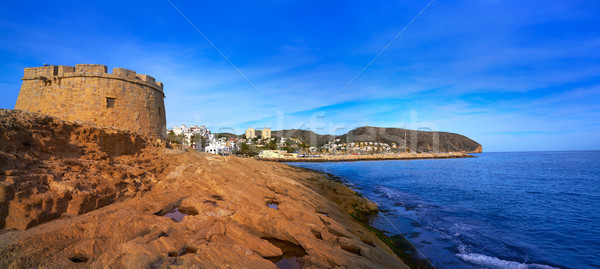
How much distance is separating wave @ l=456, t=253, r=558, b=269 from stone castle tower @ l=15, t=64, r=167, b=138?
56.2 feet

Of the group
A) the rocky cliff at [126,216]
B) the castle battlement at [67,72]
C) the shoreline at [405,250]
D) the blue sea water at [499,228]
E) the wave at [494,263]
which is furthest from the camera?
the castle battlement at [67,72]

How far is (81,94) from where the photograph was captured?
13023mm

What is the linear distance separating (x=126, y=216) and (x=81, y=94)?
36.4 ft

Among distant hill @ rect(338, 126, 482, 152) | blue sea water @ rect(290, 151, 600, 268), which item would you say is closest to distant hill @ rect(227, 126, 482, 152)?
distant hill @ rect(338, 126, 482, 152)

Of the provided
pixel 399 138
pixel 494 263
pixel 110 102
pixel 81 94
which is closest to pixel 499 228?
pixel 494 263

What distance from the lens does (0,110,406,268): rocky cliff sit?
459 centimetres

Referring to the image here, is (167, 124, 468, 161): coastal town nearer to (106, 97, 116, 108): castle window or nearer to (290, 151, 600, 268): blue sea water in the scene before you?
(106, 97, 116, 108): castle window

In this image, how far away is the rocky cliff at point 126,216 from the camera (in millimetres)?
4594

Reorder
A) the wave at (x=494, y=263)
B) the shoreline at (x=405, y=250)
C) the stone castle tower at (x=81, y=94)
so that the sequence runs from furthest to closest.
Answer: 1. the stone castle tower at (x=81, y=94)
2. the wave at (x=494, y=263)
3. the shoreline at (x=405, y=250)

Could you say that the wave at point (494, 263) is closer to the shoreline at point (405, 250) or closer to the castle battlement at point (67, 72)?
the shoreline at point (405, 250)

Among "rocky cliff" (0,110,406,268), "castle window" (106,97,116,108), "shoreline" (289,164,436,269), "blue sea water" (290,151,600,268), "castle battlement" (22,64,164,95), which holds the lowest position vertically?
"blue sea water" (290,151,600,268)

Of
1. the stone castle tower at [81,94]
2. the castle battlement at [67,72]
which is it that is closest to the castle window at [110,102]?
the stone castle tower at [81,94]

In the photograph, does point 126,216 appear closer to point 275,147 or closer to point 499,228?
point 499,228

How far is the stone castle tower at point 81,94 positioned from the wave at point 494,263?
17.1m
